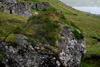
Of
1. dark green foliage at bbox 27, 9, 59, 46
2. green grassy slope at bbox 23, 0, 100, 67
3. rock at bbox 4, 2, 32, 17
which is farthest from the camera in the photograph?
rock at bbox 4, 2, 32, 17

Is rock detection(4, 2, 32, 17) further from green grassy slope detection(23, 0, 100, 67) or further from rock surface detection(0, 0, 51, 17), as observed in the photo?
green grassy slope detection(23, 0, 100, 67)

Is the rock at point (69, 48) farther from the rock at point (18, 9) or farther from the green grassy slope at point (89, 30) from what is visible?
the rock at point (18, 9)

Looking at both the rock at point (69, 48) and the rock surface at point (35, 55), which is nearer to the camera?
the rock surface at point (35, 55)

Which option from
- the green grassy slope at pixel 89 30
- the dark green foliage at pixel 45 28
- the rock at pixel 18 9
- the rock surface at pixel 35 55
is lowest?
the green grassy slope at pixel 89 30

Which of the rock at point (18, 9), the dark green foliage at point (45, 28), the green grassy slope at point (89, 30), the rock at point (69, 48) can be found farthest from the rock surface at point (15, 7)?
the rock at point (69, 48)

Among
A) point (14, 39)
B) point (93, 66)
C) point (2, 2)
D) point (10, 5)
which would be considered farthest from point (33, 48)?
point (2, 2)

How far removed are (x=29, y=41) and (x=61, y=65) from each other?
3.67 meters

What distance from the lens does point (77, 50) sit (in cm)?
1498

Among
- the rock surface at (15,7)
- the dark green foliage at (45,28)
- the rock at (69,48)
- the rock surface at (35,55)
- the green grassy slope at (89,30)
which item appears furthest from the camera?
the rock surface at (15,7)

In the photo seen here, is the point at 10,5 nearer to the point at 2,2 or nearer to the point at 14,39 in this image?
the point at 2,2

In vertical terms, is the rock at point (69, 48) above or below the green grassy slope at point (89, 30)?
above

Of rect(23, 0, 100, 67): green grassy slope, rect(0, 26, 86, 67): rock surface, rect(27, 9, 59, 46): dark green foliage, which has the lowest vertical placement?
rect(23, 0, 100, 67): green grassy slope

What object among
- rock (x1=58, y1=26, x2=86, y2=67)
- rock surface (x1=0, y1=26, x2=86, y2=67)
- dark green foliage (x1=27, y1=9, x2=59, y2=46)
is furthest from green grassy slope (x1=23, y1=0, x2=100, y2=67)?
dark green foliage (x1=27, y1=9, x2=59, y2=46)

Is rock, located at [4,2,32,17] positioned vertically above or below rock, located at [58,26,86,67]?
below
